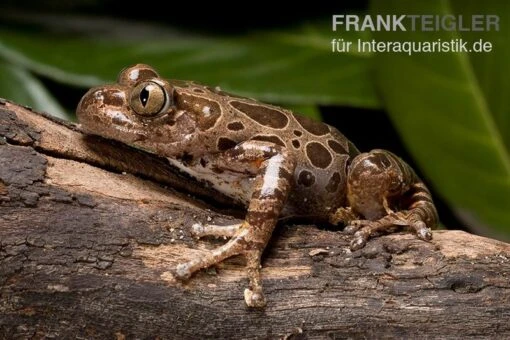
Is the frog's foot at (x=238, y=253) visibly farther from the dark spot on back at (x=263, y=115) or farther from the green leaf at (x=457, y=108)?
the green leaf at (x=457, y=108)

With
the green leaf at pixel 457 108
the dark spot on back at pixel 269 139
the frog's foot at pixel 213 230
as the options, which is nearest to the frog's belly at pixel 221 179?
the dark spot on back at pixel 269 139

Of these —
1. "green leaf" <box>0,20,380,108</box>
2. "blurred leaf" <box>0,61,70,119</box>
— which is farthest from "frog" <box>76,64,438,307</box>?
"blurred leaf" <box>0,61,70,119</box>

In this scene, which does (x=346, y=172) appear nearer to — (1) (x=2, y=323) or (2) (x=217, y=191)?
(2) (x=217, y=191)

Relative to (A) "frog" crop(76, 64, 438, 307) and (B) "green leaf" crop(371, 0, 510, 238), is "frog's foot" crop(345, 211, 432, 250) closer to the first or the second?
(A) "frog" crop(76, 64, 438, 307)

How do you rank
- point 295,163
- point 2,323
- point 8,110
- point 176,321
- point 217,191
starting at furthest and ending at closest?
point 217,191, point 295,163, point 8,110, point 176,321, point 2,323

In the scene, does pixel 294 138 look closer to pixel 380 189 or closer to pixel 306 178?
pixel 306 178

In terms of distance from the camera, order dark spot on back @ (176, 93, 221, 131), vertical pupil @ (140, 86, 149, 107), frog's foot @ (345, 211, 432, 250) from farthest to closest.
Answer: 1. dark spot on back @ (176, 93, 221, 131)
2. vertical pupil @ (140, 86, 149, 107)
3. frog's foot @ (345, 211, 432, 250)

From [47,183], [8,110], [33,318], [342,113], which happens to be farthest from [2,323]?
[342,113]
